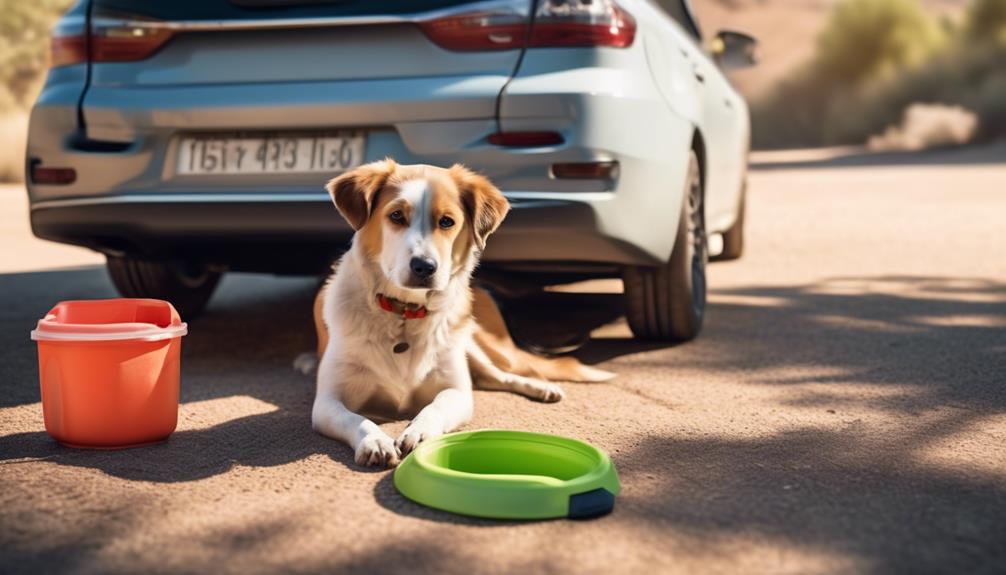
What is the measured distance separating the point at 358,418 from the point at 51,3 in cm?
2225

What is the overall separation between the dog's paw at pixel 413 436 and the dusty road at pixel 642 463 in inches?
7.6

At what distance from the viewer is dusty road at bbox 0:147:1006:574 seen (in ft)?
8.32

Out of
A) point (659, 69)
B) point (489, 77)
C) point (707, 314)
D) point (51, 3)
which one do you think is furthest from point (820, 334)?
point (51, 3)

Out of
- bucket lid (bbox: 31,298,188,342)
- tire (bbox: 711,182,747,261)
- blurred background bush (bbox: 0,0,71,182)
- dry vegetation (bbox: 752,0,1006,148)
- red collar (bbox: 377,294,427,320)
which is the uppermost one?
bucket lid (bbox: 31,298,188,342)

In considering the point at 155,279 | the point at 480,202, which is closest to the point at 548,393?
the point at 480,202

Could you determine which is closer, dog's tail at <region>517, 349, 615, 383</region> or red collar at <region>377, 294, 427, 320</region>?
red collar at <region>377, 294, 427, 320</region>

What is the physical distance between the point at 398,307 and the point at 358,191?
0.45 meters

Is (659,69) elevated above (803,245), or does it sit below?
above

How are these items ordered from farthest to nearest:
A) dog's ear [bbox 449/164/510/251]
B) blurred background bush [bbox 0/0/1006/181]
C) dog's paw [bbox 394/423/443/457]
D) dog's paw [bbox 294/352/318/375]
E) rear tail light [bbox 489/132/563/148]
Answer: blurred background bush [bbox 0/0/1006/181], dog's paw [bbox 294/352/318/375], rear tail light [bbox 489/132/563/148], dog's ear [bbox 449/164/510/251], dog's paw [bbox 394/423/443/457]

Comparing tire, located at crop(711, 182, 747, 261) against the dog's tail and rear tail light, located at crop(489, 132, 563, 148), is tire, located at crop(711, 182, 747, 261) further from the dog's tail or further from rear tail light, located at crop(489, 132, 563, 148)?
rear tail light, located at crop(489, 132, 563, 148)

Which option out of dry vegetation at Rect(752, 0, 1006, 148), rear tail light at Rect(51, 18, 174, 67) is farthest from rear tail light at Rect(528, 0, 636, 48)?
dry vegetation at Rect(752, 0, 1006, 148)

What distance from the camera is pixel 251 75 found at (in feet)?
14.7

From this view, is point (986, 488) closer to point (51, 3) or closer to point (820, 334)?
point (820, 334)

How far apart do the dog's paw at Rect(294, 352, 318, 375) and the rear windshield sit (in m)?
1.44
